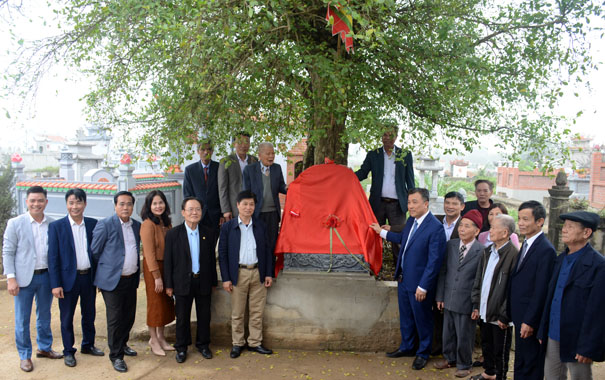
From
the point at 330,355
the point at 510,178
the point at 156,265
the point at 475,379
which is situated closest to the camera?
the point at 475,379

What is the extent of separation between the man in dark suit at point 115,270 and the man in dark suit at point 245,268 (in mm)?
879

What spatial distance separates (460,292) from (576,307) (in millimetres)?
1016

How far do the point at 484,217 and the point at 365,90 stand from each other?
1893mm

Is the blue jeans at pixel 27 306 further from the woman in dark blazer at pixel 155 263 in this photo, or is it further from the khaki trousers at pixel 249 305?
the khaki trousers at pixel 249 305

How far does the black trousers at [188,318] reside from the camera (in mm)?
4098

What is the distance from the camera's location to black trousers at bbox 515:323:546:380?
3.20 meters

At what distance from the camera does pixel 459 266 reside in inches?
150

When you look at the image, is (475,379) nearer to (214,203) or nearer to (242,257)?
(242,257)

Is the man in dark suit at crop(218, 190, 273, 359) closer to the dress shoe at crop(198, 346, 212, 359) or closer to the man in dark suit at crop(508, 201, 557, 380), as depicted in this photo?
the dress shoe at crop(198, 346, 212, 359)

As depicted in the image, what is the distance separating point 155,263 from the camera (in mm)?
4062

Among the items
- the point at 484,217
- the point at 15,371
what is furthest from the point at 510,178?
the point at 15,371

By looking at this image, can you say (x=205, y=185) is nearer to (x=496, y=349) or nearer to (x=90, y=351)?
(x=90, y=351)

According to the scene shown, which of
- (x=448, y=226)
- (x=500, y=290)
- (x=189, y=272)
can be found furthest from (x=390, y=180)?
(x=189, y=272)

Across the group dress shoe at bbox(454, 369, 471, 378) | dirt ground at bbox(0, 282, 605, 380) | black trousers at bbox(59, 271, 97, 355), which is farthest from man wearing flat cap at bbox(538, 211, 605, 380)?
black trousers at bbox(59, 271, 97, 355)
